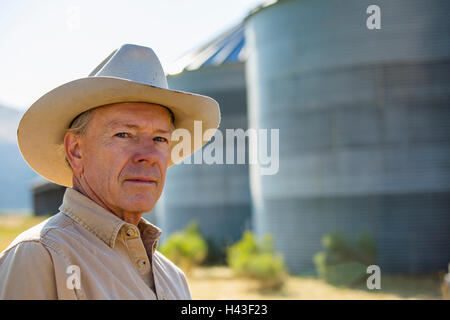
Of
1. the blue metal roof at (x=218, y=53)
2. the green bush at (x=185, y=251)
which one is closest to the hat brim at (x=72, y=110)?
the green bush at (x=185, y=251)

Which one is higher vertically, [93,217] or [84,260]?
[93,217]

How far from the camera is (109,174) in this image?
6.65 ft

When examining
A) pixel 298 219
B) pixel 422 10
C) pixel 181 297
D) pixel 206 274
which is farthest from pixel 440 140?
pixel 181 297

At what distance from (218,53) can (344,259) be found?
986 cm

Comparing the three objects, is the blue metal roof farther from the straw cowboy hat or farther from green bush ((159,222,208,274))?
the straw cowboy hat

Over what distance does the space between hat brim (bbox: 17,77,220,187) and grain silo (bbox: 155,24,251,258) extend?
14.5 metres

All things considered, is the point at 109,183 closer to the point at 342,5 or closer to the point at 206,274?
the point at 342,5

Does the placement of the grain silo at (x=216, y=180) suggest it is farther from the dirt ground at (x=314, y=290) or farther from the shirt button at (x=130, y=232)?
the shirt button at (x=130, y=232)

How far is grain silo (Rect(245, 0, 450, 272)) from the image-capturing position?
11.6 m

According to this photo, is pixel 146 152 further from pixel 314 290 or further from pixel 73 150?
pixel 314 290

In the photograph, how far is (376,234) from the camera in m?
11.8

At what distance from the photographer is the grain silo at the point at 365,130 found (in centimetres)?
Result: 1162

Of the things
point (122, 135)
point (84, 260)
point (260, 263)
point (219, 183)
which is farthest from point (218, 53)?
point (84, 260)

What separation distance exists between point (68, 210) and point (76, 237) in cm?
17
